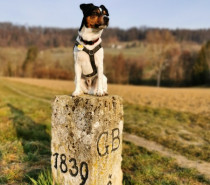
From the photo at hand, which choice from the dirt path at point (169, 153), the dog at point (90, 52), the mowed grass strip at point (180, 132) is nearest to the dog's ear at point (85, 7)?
the dog at point (90, 52)

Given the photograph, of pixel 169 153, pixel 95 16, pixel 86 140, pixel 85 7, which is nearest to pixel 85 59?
pixel 95 16

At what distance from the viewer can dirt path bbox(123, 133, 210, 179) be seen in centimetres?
723

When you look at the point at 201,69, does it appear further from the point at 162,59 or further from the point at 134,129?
the point at 134,129

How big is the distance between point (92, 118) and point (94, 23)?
1678mm

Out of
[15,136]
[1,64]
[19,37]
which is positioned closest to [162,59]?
[15,136]

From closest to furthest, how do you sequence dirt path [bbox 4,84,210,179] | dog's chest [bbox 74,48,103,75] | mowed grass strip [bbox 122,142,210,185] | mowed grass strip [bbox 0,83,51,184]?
1. dog's chest [bbox 74,48,103,75]
2. mowed grass strip [bbox 0,83,51,184]
3. mowed grass strip [bbox 122,142,210,185]
4. dirt path [bbox 4,84,210,179]

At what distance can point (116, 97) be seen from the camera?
4.81 metres

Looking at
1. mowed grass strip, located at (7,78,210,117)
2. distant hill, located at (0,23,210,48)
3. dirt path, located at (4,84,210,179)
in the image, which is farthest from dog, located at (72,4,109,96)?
distant hill, located at (0,23,210,48)

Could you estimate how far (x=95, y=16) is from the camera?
176 inches

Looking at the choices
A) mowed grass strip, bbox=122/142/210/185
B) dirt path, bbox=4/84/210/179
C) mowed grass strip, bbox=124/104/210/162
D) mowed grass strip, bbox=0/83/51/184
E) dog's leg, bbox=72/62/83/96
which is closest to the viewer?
dog's leg, bbox=72/62/83/96

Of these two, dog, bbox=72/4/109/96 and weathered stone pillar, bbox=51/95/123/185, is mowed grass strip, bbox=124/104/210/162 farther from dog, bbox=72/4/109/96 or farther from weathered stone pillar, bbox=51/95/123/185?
dog, bbox=72/4/109/96

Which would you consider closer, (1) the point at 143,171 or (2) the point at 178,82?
(1) the point at 143,171

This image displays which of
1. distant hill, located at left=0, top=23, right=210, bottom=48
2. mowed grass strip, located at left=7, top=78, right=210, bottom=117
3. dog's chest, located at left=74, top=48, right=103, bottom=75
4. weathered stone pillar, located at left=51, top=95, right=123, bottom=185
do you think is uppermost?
distant hill, located at left=0, top=23, right=210, bottom=48

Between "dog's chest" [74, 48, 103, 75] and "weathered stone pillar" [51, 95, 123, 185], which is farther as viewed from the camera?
"dog's chest" [74, 48, 103, 75]
